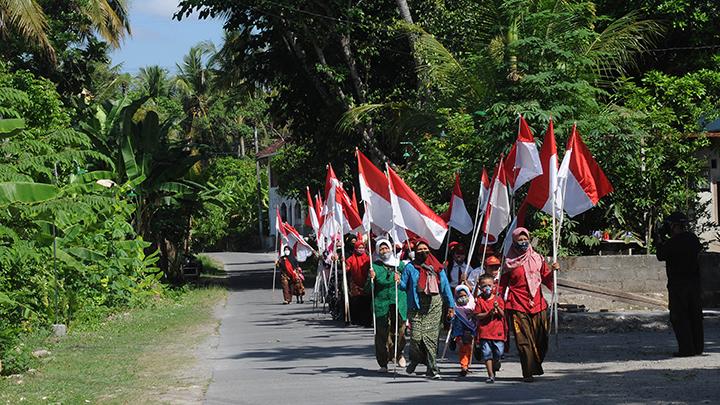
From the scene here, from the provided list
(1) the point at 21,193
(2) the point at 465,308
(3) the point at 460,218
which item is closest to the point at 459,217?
(3) the point at 460,218

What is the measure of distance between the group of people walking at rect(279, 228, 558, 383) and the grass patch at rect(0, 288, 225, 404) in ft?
8.17

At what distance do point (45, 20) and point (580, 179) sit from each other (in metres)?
18.3

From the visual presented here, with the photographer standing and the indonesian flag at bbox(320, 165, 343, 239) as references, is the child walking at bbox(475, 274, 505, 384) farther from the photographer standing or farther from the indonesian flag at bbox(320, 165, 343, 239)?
the indonesian flag at bbox(320, 165, 343, 239)

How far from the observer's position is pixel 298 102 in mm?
39562

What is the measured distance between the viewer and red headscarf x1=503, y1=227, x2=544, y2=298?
1256 cm

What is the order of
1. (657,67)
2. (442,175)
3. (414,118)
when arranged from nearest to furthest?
(442,175)
(414,118)
(657,67)

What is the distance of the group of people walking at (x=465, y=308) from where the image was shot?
494 inches

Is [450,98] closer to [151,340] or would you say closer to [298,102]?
[151,340]

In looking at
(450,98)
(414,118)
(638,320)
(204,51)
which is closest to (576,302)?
(638,320)

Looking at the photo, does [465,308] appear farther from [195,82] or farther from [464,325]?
[195,82]

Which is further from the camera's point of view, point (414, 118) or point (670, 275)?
point (414, 118)

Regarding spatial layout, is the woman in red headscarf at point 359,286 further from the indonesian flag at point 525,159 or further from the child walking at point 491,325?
the child walking at point 491,325

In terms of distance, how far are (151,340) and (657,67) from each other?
19.3 metres

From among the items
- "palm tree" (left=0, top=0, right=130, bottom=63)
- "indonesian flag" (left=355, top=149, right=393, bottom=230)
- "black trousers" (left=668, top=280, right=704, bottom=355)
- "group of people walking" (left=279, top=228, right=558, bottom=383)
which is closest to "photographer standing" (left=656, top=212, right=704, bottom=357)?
"black trousers" (left=668, top=280, right=704, bottom=355)
